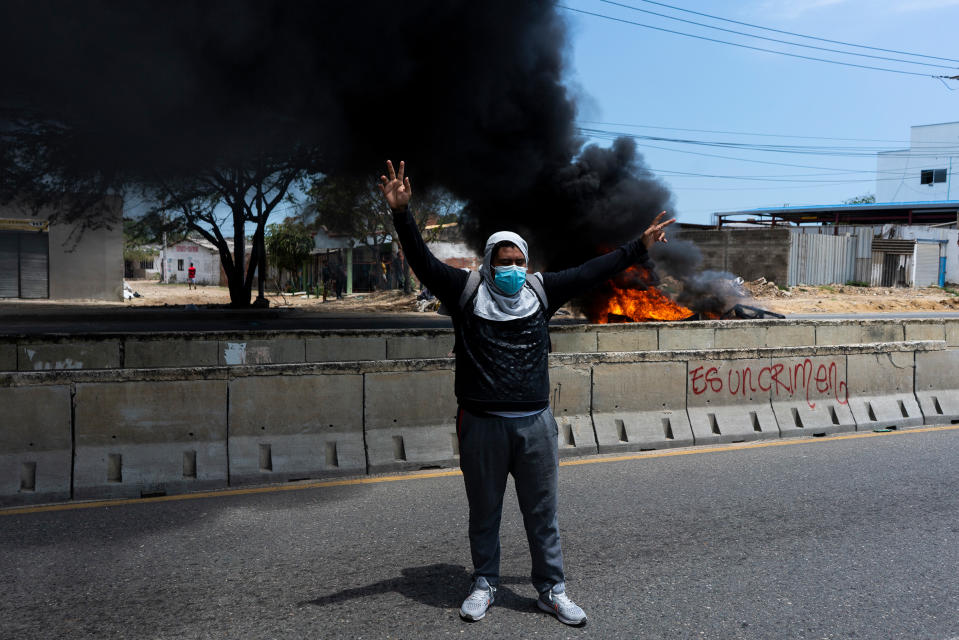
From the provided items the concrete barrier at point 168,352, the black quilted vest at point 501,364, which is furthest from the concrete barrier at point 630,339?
the black quilted vest at point 501,364

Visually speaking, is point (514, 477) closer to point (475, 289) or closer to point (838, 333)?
point (475, 289)

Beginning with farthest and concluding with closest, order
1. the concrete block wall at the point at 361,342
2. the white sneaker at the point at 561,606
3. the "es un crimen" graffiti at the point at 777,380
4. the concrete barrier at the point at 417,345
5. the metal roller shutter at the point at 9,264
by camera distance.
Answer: the metal roller shutter at the point at 9,264 → the concrete barrier at the point at 417,345 → the concrete block wall at the point at 361,342 → the "es un crimen" graffiti at the point at 777,380 → the white sneaker at the point at 561,606

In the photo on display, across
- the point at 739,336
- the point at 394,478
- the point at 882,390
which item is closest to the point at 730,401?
the point at 882,390

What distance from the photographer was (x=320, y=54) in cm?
1769

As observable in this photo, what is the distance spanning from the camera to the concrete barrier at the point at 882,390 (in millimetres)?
7811

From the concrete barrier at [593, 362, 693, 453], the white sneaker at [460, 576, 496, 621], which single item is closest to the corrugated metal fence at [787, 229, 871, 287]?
the concrete barrier at [593, 362, 693, 453]

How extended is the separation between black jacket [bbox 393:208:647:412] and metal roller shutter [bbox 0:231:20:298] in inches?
1192

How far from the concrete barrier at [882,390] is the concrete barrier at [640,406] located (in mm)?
2102

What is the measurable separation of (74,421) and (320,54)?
14177 millimetres

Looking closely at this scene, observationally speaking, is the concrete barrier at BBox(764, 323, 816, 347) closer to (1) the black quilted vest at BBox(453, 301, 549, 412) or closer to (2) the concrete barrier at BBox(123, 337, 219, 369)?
(2) the concrete barrier at BBox(123, 337, 219, 369)

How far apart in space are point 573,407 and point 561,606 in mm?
3461

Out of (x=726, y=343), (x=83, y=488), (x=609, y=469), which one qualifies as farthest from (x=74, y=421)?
(x=726, y=343)

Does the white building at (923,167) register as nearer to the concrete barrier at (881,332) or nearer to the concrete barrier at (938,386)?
the concrete barrier at (881,332)

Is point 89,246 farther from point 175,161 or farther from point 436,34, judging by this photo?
point 436,34
